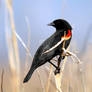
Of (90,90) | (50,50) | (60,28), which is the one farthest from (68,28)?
(90,90)

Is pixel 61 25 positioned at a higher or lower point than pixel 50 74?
higher

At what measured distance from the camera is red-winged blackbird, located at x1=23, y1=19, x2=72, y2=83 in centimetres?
143

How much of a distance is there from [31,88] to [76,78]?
680 mm

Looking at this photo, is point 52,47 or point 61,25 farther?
point 61,25

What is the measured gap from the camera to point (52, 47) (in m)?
1.49

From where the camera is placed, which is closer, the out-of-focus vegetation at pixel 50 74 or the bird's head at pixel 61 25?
the out-of-focus vegetation at pixel 50 74

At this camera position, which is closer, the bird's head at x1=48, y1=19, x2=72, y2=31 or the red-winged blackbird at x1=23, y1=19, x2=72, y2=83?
the red-winged blackbird at x1=23, y1=19, x2=72, y2=83

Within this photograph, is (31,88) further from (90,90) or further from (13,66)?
(13,66)

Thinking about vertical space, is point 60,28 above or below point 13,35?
below

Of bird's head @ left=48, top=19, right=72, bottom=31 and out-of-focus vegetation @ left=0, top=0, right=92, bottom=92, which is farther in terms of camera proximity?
bird's head @ left=48, top=19, right=72, bottom=31

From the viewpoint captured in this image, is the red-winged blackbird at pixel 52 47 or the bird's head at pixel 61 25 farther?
the bird's head at pixel 61 25

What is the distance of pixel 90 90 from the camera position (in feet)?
8.30

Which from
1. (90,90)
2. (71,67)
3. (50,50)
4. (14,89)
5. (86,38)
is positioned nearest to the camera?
(14,89)

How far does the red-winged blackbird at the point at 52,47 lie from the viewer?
4.68 feet
